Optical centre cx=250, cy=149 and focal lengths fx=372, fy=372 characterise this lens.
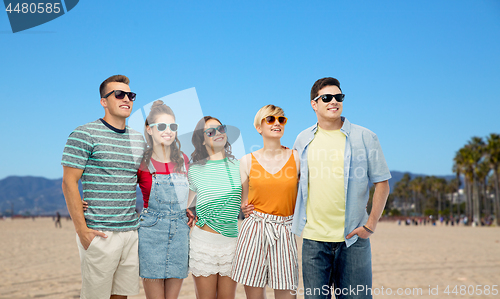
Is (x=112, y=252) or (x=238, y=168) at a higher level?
(x=238, y=168)

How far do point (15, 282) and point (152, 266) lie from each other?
30.0ft

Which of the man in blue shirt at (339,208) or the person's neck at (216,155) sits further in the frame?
the person's neck at (216,155)

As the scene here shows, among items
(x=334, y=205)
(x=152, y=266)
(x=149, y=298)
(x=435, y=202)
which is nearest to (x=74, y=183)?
A: (x=152, y=266)

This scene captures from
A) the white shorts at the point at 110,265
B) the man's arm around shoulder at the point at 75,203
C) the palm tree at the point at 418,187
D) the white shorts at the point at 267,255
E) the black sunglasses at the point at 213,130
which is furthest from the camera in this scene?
the palm tree at the point at 418,187

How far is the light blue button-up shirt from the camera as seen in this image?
3.71 meters

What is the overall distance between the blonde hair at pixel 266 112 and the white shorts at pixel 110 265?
5.84 ft

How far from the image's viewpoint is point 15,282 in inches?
416

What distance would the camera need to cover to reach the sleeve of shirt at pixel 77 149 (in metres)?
3.55

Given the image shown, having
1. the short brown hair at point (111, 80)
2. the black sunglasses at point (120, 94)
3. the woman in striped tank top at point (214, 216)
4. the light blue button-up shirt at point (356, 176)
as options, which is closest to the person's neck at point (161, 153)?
the woman in striped tank top at point (214, 216)

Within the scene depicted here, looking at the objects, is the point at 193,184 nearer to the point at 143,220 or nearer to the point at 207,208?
the point at 207,208

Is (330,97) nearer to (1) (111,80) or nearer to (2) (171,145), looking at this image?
(2) (171,145)

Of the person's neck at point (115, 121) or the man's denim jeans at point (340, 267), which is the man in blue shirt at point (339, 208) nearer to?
the man's denim jeans at point (340, 267)

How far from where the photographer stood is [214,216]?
4.00m

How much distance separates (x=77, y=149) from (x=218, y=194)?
1.49 metres
